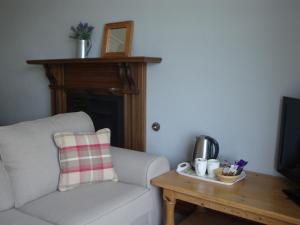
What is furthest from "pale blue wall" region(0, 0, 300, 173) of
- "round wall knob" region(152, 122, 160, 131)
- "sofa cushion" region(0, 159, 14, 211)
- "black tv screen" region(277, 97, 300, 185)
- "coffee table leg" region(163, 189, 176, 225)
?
"sofa cushion" region(0, 159, 14, 211)

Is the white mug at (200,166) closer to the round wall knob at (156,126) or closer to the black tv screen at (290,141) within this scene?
the black tv screen at (290,141)

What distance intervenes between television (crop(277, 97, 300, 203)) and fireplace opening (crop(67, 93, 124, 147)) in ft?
4.34

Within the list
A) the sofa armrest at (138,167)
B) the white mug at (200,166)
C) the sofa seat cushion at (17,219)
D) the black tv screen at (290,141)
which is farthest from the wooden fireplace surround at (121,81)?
the sofa seat cushion at (17,219)

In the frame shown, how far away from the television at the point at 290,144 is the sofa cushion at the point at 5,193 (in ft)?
5.06

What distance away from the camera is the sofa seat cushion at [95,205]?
65.4 inches

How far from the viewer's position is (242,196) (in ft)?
5.69

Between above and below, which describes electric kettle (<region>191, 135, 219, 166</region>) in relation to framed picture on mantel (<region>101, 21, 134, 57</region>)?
below

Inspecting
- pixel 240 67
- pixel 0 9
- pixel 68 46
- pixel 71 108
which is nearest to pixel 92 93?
pixel 71 108

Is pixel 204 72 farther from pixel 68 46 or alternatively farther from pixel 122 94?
pixel 68 46

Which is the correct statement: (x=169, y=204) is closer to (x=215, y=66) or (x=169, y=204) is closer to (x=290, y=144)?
(x=290, y=144)

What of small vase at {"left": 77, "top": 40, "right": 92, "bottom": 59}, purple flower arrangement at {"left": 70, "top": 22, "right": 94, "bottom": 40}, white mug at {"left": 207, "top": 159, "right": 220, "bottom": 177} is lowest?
white mug at {"left": 207, "top": 159, "right": 220, "bottom": 177}

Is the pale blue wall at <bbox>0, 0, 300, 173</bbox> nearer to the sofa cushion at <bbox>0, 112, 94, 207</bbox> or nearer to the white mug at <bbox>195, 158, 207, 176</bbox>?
the white mug at <bbox>195, 158, 207, 176</bbox>

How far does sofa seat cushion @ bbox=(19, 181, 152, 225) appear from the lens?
5.45 ft

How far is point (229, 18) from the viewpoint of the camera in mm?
2166
